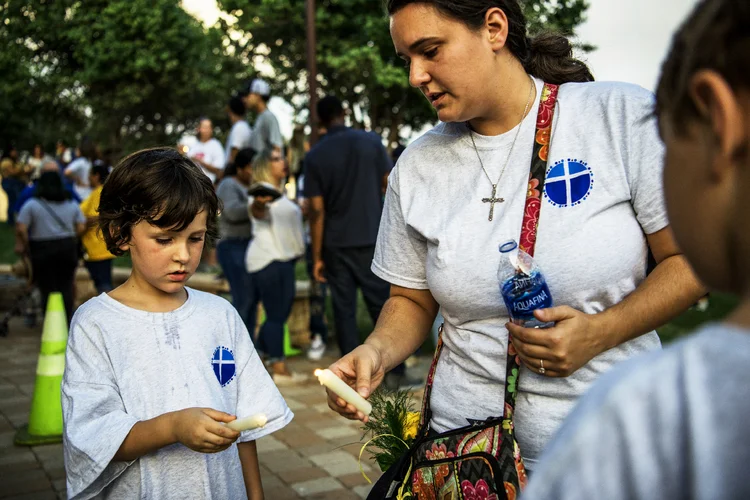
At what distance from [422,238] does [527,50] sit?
60 centimetres

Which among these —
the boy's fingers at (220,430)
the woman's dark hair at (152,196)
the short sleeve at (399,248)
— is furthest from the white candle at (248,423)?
the woman's dark hair at (152,196)

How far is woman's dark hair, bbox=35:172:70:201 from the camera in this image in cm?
864

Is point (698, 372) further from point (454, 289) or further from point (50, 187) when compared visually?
point (50, 187)

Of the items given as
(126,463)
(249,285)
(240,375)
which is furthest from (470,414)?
(249,285)

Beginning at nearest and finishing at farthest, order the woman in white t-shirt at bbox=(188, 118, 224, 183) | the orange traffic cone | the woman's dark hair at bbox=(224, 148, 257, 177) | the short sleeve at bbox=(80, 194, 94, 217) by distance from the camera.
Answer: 1. the orange traffic cone
2. the woman's dark hair at bbox=(224, 148, 257, 177)
3. the short sleeve at bbox=(80, 194, 94, 217)
4. the woman in white t-shirt at bbox=(188, 118, 224, 183)

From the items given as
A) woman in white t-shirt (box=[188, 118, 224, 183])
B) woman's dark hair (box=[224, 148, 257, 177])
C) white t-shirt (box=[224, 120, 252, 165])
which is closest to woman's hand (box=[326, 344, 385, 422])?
woman's dark hair (box=[224, 148, 257, 177])

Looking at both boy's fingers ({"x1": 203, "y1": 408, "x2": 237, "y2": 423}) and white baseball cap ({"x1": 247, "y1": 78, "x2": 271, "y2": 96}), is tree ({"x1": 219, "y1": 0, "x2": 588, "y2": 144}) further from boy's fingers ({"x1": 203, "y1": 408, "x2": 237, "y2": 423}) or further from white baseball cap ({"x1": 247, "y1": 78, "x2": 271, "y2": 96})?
boy's fingers ({"x1": 203, "y1": 408, "x2": 237, "y2": 423})

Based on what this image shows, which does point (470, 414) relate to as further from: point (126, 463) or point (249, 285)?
point (249, 285)

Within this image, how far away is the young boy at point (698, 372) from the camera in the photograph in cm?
71

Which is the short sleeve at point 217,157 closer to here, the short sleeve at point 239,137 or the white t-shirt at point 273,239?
the short sleeve at point 239,137

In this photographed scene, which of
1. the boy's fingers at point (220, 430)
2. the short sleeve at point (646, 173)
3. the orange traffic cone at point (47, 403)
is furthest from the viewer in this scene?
the orange traffic cone at point (47, 403)

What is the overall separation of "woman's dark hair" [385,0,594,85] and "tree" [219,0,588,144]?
2335 centimetres

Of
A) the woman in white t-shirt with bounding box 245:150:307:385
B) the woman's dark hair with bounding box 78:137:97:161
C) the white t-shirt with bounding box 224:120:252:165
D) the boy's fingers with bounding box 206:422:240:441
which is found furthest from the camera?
the woman's dark hair with bounding box 78:137:97:161

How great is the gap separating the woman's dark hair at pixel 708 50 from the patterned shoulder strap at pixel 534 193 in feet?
3.68
